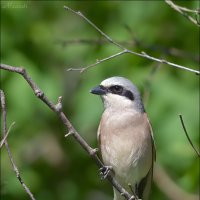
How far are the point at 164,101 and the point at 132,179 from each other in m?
0.86

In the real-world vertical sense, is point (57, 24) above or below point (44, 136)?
above

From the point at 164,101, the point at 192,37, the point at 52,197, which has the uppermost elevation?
the point at 192,37

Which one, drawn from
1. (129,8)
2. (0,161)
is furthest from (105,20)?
(0,161)

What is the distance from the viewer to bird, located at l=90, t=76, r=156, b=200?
476 cm

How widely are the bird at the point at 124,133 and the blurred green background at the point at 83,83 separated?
0.72 ft

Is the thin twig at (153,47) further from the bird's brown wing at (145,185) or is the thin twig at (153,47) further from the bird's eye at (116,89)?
the bird's brown wing at (145,185)

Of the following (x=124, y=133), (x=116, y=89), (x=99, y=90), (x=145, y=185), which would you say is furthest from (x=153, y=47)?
(x=145, y=185)

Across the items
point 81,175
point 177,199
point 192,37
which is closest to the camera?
point 177,199

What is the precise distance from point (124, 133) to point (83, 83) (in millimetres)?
1122

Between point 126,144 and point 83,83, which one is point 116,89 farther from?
point 83,83

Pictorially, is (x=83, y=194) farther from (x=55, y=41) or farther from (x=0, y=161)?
(x=55, y=41)

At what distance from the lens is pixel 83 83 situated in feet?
18.9

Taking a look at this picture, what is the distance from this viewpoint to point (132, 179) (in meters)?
4.91

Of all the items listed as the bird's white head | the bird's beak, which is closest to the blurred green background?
the bird's white head
